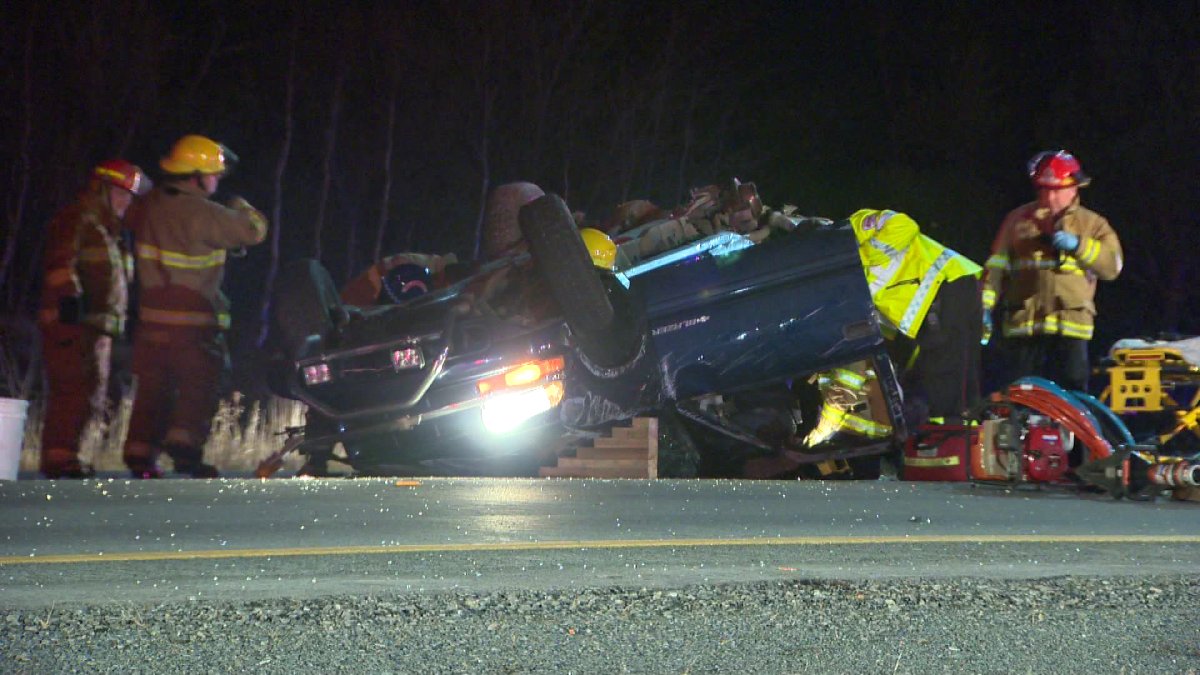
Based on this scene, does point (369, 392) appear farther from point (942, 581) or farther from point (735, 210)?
point (942, 581)

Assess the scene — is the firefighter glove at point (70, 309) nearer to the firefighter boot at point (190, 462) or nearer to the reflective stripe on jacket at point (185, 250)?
the reflective stripe on jacket at point (185, 250)

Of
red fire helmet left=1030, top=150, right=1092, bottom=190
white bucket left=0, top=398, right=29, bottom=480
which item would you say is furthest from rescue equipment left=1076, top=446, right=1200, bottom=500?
white bucket left=0, top=398, right=29, bottom=480

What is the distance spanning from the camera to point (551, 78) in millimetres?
25000

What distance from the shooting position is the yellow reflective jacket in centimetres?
982

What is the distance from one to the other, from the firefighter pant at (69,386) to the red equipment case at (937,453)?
5.06 metres

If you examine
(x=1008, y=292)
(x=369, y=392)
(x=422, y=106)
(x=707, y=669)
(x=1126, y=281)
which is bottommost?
(x=707, y=669)

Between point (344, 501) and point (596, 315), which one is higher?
point (596, 315)

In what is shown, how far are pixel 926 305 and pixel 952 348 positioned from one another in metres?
0.55

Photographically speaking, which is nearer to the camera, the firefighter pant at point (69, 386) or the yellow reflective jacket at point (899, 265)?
the firefighter pant at point (69, 386)

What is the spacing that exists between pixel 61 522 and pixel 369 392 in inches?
114

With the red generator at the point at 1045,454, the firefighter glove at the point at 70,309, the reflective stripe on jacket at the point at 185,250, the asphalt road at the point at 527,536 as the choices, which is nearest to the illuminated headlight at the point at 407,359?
the asphalt road at the point at 527,536

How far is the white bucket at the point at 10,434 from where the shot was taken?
9.06 m

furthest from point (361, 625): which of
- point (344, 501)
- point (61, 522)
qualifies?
point (344, 501)

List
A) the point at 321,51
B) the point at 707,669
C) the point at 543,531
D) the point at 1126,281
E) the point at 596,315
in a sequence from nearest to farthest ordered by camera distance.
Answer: the point at 707,669 → the point at 543,531 → the point at 596,315 → the point at 1126,281 → the point at 321,51
